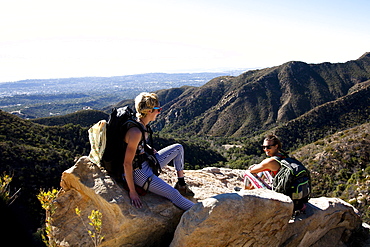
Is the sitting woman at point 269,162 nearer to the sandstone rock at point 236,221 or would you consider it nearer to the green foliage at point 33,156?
the sandstone rock at point 236,221

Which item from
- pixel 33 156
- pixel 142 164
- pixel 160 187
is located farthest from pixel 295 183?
pixel 33 156

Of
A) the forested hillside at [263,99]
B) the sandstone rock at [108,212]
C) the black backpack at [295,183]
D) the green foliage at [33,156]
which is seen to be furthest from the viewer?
the forested hillside at [263,99]

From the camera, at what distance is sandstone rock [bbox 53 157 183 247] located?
153 inches

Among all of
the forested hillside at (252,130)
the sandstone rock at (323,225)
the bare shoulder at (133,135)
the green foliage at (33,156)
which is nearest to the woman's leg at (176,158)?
the bare shoulder at (133,135)

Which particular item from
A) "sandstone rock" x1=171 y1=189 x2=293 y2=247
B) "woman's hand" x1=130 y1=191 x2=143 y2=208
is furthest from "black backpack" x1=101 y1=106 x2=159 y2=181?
"sandstone rock" x1=171 y1=189 x2=293 y2=247

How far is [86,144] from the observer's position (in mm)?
37438

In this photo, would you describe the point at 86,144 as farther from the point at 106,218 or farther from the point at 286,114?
the point at 286,114

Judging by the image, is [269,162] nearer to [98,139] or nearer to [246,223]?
[246,223]

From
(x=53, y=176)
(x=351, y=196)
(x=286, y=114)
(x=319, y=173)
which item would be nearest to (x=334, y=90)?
(x=286, y=114)

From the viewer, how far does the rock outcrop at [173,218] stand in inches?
147

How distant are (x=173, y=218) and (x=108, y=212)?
1145 mm

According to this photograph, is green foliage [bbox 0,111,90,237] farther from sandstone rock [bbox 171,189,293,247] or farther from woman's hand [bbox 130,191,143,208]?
sandstone rock [bbox 171,189,293,247]

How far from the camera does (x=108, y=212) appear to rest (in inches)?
158

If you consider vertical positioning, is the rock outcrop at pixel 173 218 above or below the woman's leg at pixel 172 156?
below
